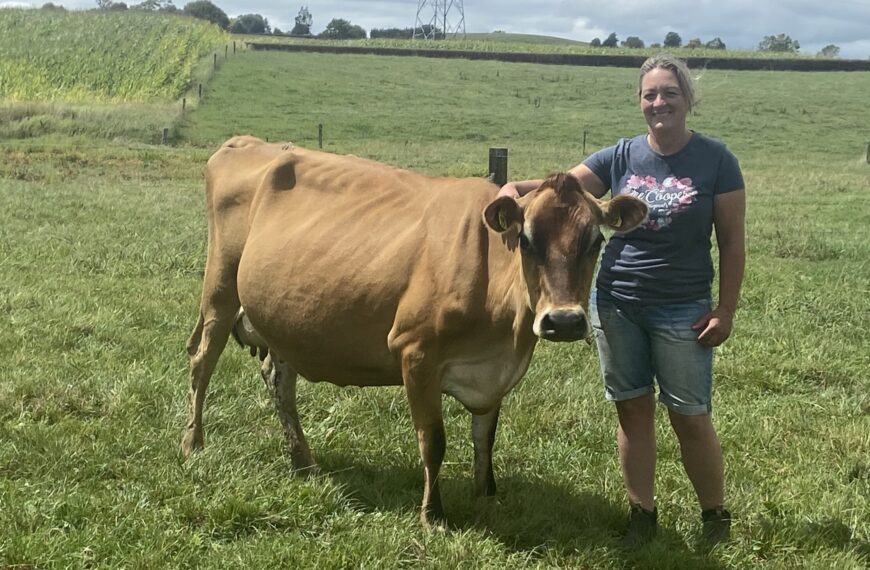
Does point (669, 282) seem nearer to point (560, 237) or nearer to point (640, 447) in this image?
point (560, 237)

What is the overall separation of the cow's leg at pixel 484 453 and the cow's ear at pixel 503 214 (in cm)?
128

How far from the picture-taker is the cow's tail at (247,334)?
18.6ft

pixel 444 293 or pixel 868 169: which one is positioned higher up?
pixel 444 293

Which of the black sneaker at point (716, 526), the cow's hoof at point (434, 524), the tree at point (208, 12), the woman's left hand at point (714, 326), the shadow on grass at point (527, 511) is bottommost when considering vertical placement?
the shadow on grass at point (527, 511)

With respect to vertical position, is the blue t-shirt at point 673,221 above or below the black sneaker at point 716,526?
above

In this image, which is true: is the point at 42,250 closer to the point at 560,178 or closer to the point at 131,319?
the point at 131,319

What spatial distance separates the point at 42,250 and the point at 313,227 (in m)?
6.31

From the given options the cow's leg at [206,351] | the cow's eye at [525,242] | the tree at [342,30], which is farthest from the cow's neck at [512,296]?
the tree at [342,30]

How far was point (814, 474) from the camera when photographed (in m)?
5.00

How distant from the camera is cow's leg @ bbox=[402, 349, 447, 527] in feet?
14.1

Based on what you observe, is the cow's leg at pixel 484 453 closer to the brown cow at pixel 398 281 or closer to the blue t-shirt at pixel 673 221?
the brown cow at pixel 398 281

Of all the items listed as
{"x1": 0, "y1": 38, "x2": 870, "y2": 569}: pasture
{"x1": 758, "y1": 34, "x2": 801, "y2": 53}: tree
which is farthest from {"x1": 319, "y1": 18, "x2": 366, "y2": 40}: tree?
{"x1": 0, "y1": 38, "x2": 870, "y2": 569}: pasture

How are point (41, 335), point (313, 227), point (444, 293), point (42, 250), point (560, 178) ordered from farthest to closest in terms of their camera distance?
point (42, 250)
point (41, 335)
point (313, 227)
point (444, 293)
point (560, 178)

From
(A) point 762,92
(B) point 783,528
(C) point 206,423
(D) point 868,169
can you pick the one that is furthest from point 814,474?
(A) point 762,92
